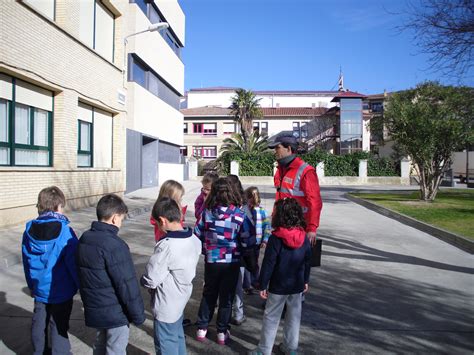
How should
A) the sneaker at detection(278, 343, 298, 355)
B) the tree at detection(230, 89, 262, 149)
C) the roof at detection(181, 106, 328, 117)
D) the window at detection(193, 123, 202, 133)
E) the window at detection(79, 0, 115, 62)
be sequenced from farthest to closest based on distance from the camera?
1. the window at detection(193, 123, 202, 133)
2. the roof at detection(181, 106, 328, 117)
3. the tree at detection(230, 89, 262, 149)
4. the window at detection(79, 0, 115, 62)
5. the sneaker at detection(278, 343, 298, 355)

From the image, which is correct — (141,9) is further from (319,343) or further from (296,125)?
(296,125)

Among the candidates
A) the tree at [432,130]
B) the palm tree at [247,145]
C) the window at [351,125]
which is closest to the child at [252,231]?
the tree at [432,130]

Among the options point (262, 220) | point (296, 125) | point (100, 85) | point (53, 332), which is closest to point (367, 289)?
point (262, 220)

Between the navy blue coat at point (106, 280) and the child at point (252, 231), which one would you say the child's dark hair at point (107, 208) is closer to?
the navy blue coat at point (106, 280)

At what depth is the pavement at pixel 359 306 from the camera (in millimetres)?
3990

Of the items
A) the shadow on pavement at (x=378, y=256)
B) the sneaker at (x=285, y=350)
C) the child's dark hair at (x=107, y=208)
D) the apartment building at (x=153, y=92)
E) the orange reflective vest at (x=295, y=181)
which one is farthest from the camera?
the apartment building at (x=153, y=92)

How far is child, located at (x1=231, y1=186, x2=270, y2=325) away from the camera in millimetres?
4234

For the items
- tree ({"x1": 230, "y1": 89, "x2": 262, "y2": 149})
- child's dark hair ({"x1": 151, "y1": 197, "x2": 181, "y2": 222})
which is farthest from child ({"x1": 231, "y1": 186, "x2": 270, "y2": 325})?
tree ({"x1": 230, "y1": 89, "x2": 262, "y2": 149})

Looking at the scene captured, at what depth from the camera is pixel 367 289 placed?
588 centimetres

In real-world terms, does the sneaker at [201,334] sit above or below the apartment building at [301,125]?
below

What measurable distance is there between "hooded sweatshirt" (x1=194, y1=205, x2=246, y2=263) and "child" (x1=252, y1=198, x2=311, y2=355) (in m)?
0.48

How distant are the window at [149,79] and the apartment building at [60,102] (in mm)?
5102

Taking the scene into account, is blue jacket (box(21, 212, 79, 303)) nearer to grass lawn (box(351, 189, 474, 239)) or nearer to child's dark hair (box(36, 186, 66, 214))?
child's dark hair (box(36, 186, 66, 214))

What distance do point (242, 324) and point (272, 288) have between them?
1.10m
